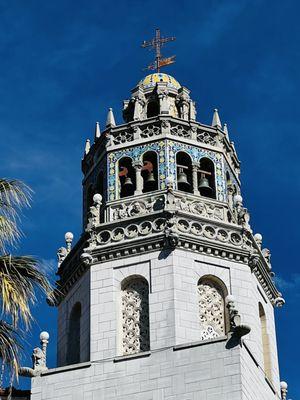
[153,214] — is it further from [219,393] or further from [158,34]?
[158,34]

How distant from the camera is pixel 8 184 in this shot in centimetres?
1845

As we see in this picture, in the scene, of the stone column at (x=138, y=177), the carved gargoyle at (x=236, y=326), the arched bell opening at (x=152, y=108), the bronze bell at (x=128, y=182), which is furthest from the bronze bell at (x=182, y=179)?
the carved gargoyle at (x=236, y=326)

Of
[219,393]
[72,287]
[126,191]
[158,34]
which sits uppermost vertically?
[158,34]

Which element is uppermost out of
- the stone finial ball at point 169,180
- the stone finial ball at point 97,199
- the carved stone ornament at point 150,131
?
the carved stone ornament at point 150,131

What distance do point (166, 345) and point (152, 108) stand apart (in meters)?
9.97

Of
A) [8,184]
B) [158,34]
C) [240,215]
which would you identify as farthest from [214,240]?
[8,184]

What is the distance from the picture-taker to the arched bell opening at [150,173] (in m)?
33.4

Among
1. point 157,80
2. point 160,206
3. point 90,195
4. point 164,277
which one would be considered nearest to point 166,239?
point 164,277

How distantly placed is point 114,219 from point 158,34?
928 cm

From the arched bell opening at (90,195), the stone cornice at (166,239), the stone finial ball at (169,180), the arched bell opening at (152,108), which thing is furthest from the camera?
the arched bell opening at (152,108)

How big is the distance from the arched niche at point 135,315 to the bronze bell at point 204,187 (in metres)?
4.14

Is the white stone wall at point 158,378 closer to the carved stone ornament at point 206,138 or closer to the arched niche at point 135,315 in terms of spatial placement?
the arched niche at point 135,315

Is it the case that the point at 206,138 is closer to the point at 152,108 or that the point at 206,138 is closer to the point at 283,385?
the point at 152,108

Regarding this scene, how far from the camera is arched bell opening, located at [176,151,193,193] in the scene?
33500mm
